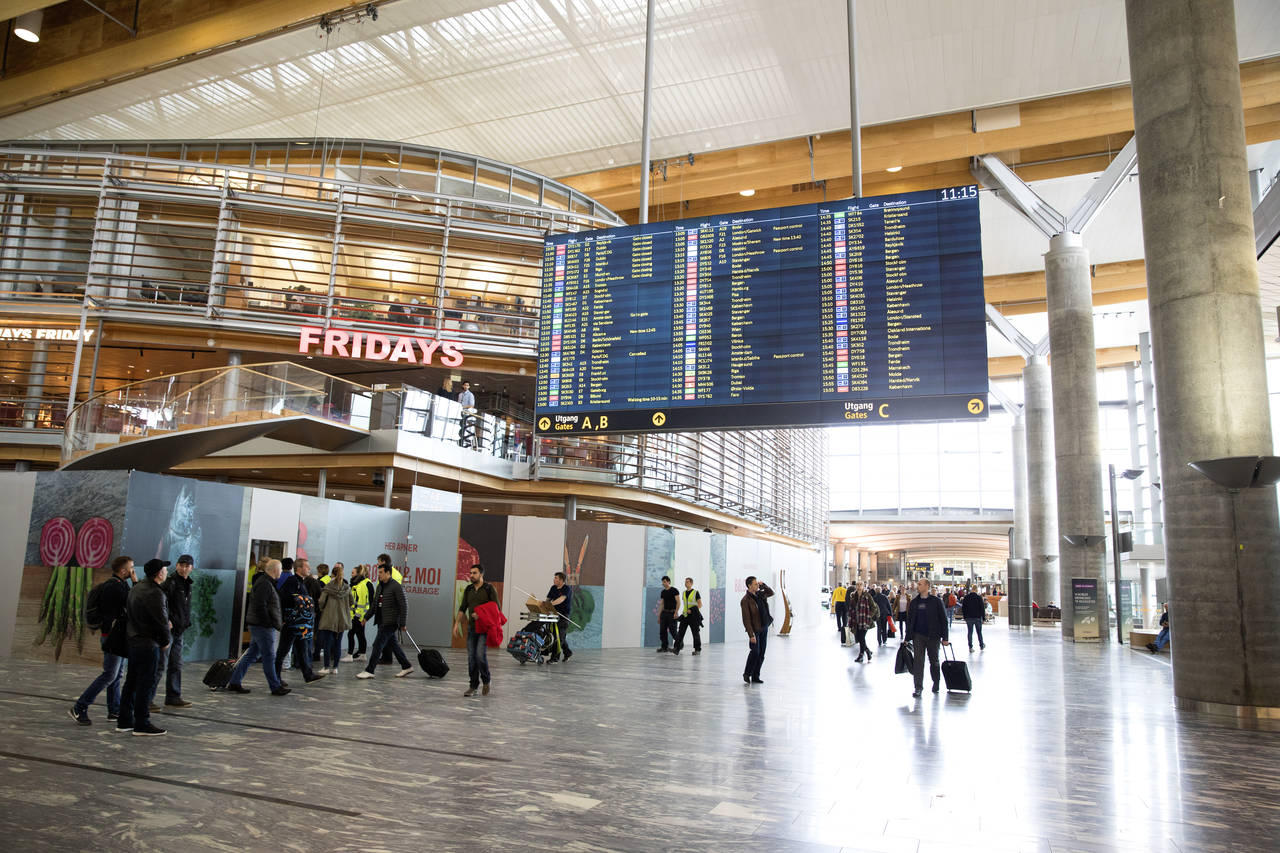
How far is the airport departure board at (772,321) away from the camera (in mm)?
9742

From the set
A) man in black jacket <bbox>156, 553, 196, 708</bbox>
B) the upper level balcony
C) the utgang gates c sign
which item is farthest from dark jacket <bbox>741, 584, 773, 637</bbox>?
the utgang gates c sign

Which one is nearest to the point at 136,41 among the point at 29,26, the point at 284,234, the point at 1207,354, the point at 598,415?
the point at 29,26

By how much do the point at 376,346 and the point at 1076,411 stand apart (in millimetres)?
20238

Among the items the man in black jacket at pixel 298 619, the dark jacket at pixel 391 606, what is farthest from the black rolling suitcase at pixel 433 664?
the man in black jacket at pixel 298 619

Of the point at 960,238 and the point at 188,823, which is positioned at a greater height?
the point at 960,238

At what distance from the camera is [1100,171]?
26578mm

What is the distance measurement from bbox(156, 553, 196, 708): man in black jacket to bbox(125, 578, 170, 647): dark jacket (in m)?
0.27

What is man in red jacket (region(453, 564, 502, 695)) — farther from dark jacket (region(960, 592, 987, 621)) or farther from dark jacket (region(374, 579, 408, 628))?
dark jacket (region(960, 592, 987, 621))

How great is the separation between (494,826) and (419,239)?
21462 millimetres

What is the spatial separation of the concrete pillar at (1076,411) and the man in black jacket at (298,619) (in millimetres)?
21533

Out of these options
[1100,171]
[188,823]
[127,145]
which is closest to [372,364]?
[127,145]

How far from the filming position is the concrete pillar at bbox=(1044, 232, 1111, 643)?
80.0ft

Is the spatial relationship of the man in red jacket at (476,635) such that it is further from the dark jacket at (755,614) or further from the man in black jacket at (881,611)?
the man in black jacket at (881,611)

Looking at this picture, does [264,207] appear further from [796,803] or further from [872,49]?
[796,803]
